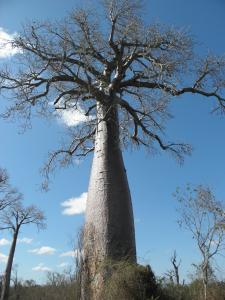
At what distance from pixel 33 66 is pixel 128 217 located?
9.27 feet

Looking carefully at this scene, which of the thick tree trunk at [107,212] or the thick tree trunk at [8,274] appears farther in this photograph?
the thick tree trunk at [8,274]

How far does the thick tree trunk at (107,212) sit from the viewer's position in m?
5.09

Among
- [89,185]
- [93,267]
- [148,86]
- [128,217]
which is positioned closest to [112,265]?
[93,267]

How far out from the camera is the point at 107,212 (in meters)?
5.35

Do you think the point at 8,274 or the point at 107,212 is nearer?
the point at 107,212

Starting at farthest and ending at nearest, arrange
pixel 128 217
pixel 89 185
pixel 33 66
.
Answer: pixel 33 66 < pixel 89 185 < pixel 128 217

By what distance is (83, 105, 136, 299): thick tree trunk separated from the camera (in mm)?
5094

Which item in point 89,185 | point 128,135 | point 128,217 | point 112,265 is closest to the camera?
point 112,265

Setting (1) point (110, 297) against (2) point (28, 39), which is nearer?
(1) point (110, 297)

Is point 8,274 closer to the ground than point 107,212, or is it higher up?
higher up

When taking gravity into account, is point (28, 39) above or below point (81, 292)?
above

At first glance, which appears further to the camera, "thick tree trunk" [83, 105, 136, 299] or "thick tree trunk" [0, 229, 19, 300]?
"thick tree trunk" [0, 229, 19, 300]

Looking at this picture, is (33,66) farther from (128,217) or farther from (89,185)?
(128,217)

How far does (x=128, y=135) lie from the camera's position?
7703mm
